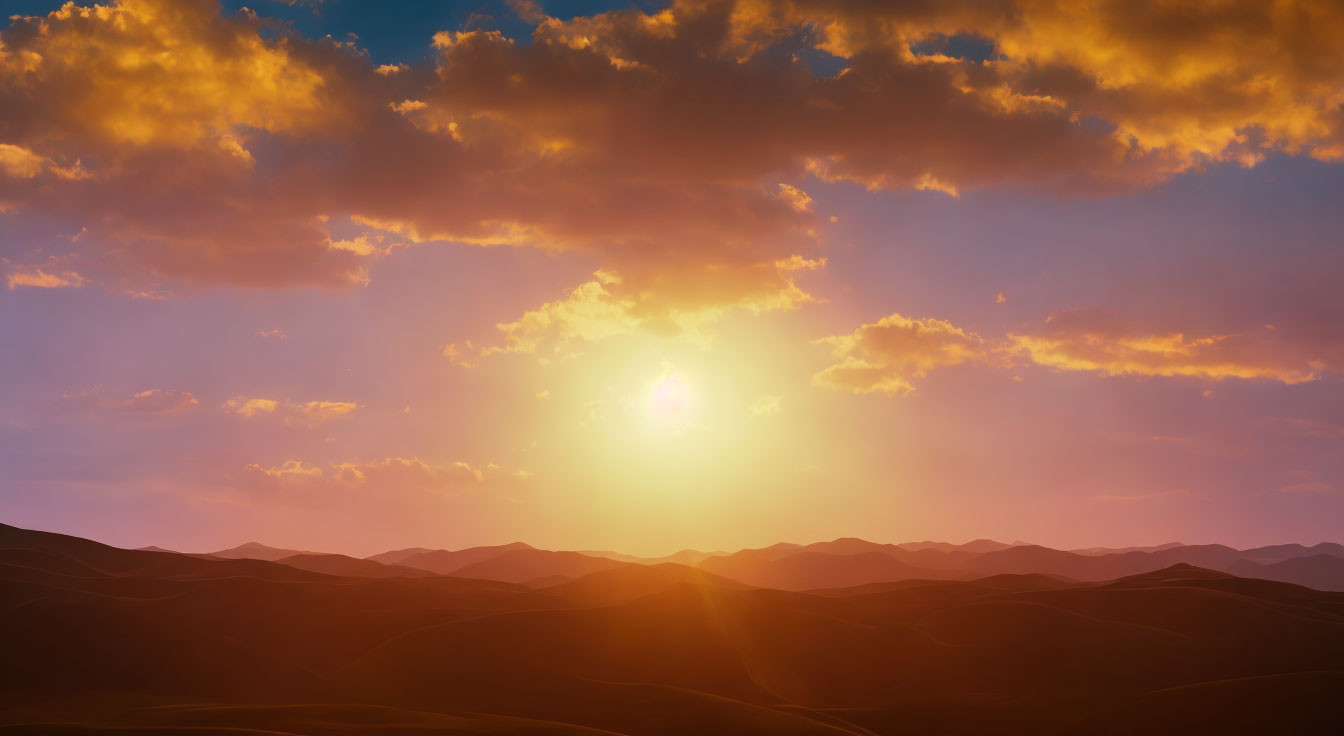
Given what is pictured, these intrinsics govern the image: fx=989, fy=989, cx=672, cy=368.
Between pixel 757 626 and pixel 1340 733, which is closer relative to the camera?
pixel 1340 733

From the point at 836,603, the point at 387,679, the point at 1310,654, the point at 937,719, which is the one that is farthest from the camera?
the point at 836,603

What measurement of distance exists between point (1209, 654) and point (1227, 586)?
36.2m

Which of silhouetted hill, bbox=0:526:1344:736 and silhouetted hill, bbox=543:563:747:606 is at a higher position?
silhouetted hill, bbox=543:563:747:606

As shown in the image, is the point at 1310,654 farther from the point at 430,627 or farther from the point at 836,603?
the point at 430,627

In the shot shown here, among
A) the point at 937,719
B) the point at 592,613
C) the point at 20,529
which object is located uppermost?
the point at 20,529

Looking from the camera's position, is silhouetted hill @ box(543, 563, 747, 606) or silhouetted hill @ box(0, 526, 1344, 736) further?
silhouetted hill @ box(543, 563, 747, 606)

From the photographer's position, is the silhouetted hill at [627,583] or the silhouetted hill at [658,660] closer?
the silhouetted hill at [658,660]

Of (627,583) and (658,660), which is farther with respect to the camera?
(627,583)

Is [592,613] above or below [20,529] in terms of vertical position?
below

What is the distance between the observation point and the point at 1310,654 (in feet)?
292

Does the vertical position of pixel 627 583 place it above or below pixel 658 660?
above

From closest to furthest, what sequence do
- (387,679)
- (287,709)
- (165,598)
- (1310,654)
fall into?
(287,709) < (387,679) < (1310,654) < (165,598)

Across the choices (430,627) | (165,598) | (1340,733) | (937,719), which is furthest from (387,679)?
(1340,733)

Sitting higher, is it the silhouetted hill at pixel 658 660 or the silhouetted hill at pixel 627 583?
the silhouetted hill at pixel 627 583
